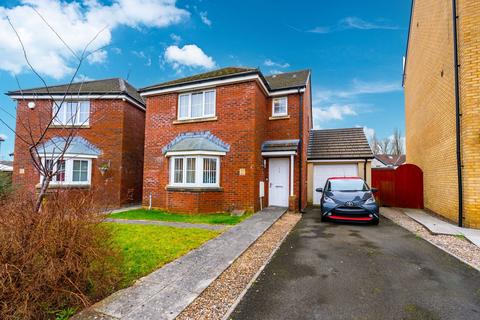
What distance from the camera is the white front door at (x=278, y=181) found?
37.0 feet

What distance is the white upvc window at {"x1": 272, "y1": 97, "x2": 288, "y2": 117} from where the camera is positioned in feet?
38.8

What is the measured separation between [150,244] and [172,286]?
2327mm

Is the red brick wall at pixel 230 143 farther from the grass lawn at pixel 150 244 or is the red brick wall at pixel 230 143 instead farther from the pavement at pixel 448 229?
the pavement at pixel 448 229

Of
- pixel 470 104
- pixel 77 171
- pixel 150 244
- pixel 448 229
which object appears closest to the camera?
pixel 150 244

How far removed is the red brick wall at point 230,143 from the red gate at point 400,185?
552 centimetres

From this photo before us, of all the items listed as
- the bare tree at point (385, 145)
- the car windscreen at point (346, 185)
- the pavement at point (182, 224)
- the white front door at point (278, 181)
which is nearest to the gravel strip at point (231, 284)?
the pavement at point (182, 224)

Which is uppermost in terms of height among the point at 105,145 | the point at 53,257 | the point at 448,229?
the point at 105,145

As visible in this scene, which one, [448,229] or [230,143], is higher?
[230,143]

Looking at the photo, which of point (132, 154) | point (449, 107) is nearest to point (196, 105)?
point (132, 154)

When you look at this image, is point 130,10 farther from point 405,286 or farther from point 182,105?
point 405,286

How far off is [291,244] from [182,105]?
27.3 ft

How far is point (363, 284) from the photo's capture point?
3732mm

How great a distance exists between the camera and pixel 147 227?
7.43 meters

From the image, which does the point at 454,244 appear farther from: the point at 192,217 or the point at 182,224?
the point at 192,217
